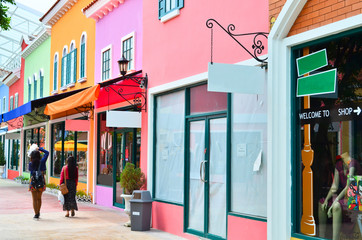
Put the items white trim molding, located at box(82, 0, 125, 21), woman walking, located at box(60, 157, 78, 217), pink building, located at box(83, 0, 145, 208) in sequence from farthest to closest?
white trim molding, located at box(82, 0, 125, 21), pink building, located at box(83, 0, 145, 208), woman walking, located at box(60, 157, 78, 217)

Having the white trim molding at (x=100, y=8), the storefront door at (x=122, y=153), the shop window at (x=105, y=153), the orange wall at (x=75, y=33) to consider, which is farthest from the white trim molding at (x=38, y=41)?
the storefront door at (x=122, y=153)

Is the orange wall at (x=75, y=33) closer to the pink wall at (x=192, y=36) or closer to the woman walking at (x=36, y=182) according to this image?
the woman walking at (x=36, y=182)

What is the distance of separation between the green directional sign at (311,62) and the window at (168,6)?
4.11 meters

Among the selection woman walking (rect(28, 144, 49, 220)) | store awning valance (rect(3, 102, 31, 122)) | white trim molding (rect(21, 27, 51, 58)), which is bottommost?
woman walking (rect(28, 144, 49, 220))

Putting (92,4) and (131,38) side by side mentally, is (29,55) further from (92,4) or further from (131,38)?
(131,38)

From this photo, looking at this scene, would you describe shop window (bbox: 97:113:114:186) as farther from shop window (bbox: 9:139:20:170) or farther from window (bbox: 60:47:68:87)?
shop window (bbox: 9:139:20:170)

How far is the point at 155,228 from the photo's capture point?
1116cm

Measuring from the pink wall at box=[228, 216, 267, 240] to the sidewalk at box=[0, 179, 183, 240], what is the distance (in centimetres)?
191

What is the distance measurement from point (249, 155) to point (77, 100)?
6.89 m

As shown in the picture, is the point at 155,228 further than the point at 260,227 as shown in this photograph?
Yes

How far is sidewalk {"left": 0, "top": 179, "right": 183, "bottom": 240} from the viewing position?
32.7 feet

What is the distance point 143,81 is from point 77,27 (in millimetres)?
8049

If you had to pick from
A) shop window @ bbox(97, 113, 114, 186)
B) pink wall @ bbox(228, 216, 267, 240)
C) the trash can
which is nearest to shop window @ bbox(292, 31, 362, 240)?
pink wall @ bbox(228, 216, 267, 240)

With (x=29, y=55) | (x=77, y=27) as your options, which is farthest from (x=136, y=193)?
(x=29, y=55)
